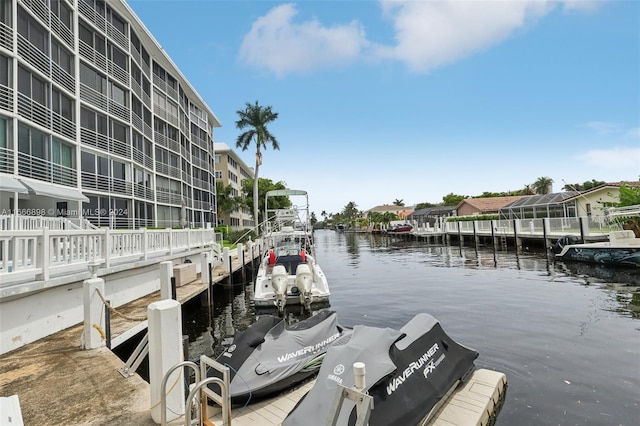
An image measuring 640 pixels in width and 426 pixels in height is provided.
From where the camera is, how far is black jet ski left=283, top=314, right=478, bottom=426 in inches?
150

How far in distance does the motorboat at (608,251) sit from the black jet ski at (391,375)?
59.6 ft

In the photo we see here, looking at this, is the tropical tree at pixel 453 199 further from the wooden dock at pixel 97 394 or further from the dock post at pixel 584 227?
the wooden dock at pixel 97 394

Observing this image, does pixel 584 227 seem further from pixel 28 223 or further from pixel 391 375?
pixel 28 223

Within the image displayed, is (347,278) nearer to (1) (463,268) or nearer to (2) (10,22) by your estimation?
(1) (463,268)

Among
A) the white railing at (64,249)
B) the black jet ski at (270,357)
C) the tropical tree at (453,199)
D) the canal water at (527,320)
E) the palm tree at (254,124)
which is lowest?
the canal water at (527,320)

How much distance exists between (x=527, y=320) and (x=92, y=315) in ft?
35.7

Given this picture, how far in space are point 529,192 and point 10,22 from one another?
94757 mm

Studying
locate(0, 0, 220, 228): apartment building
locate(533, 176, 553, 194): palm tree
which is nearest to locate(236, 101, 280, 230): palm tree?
locate(0, 0, 220, 228): apartment building

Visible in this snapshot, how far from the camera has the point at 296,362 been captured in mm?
5602

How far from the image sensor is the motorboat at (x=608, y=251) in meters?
17.5

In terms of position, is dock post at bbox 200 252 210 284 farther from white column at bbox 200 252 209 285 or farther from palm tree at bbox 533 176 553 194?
palm tree at bbox 533 176 553 194

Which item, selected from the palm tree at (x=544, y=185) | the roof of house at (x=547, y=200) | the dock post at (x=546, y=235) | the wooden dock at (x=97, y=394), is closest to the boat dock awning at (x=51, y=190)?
the wooden dock at (x=97, y=394)

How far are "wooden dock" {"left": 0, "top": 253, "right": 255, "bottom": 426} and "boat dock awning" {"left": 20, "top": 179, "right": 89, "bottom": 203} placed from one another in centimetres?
1182

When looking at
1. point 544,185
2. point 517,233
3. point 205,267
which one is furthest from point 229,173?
point 544,185
